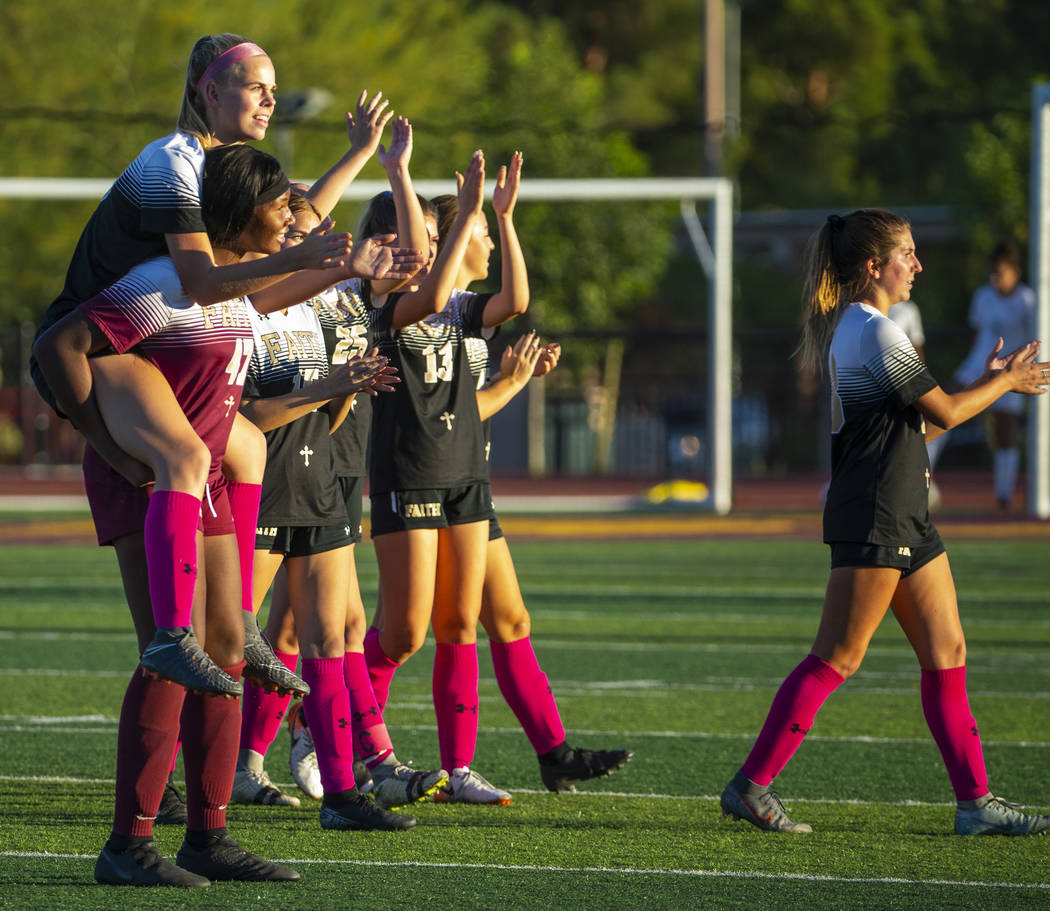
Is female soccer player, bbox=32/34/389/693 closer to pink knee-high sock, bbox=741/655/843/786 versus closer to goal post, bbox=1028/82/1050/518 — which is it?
pink knee-high sock, bbox=741/655/843/786

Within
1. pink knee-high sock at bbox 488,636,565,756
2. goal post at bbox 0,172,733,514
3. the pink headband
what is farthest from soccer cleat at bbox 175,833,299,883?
goal post at bbox 0,172,733,514

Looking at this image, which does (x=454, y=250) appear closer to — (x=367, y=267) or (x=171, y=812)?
(x=367, y=267)

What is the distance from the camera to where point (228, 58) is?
4.66m

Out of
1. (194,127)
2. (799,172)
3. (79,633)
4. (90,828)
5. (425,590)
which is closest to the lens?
(194,127)

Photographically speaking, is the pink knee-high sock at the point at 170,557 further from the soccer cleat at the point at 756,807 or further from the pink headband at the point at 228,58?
the soccer cleat at the point at 756,807

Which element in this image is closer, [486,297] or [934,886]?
[934,886]

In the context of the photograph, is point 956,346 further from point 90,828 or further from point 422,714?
point 90,828

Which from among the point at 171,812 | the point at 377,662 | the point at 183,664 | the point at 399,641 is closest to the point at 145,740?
the point at 183,664

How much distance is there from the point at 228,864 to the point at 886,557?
79.5 inches

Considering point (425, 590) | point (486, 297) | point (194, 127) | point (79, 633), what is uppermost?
point (194, 127)

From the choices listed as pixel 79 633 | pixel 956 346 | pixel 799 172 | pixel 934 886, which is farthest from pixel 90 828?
pixel 799 172

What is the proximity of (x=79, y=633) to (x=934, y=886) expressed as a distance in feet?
21.1

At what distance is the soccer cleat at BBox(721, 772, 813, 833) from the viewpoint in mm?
5176

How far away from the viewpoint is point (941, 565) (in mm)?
5285
